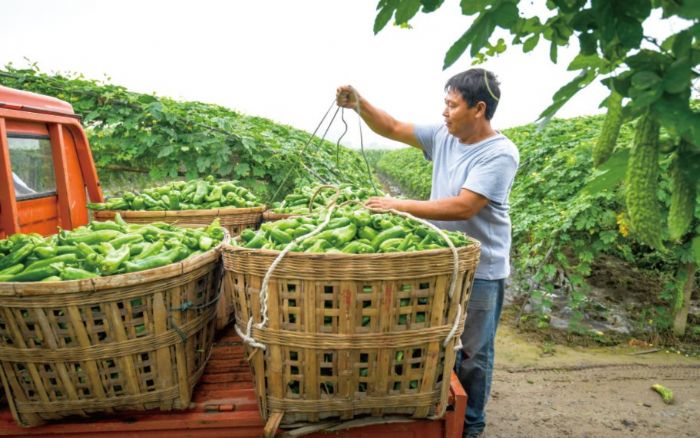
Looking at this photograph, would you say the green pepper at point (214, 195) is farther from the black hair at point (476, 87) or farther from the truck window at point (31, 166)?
the black hair at point (476, 87)

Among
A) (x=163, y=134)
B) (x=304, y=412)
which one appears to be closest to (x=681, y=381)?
(x=304, y=412)

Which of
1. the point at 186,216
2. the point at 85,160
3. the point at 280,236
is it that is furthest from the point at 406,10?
the point at 85,160

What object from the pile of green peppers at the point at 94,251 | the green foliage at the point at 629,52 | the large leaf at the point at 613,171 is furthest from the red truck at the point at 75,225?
the green foliage at the point at 629,52

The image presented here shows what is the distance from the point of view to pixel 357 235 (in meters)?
2.42

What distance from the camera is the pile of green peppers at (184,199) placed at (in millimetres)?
3824

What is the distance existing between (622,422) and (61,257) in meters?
4.54

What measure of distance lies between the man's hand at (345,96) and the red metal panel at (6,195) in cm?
219

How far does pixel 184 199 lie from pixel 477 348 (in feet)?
9.05

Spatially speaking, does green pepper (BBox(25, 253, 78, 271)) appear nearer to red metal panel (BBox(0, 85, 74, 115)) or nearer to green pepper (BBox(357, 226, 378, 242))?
red metal panel (BBox(0, 85, 74, 115))

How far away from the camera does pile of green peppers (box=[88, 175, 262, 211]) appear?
3.82 m

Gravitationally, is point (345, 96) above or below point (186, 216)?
above

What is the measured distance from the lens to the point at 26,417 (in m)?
1.99

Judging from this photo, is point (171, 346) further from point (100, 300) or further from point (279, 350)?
point (279, 350)

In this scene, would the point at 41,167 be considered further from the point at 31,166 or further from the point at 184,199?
the point at 184,199
